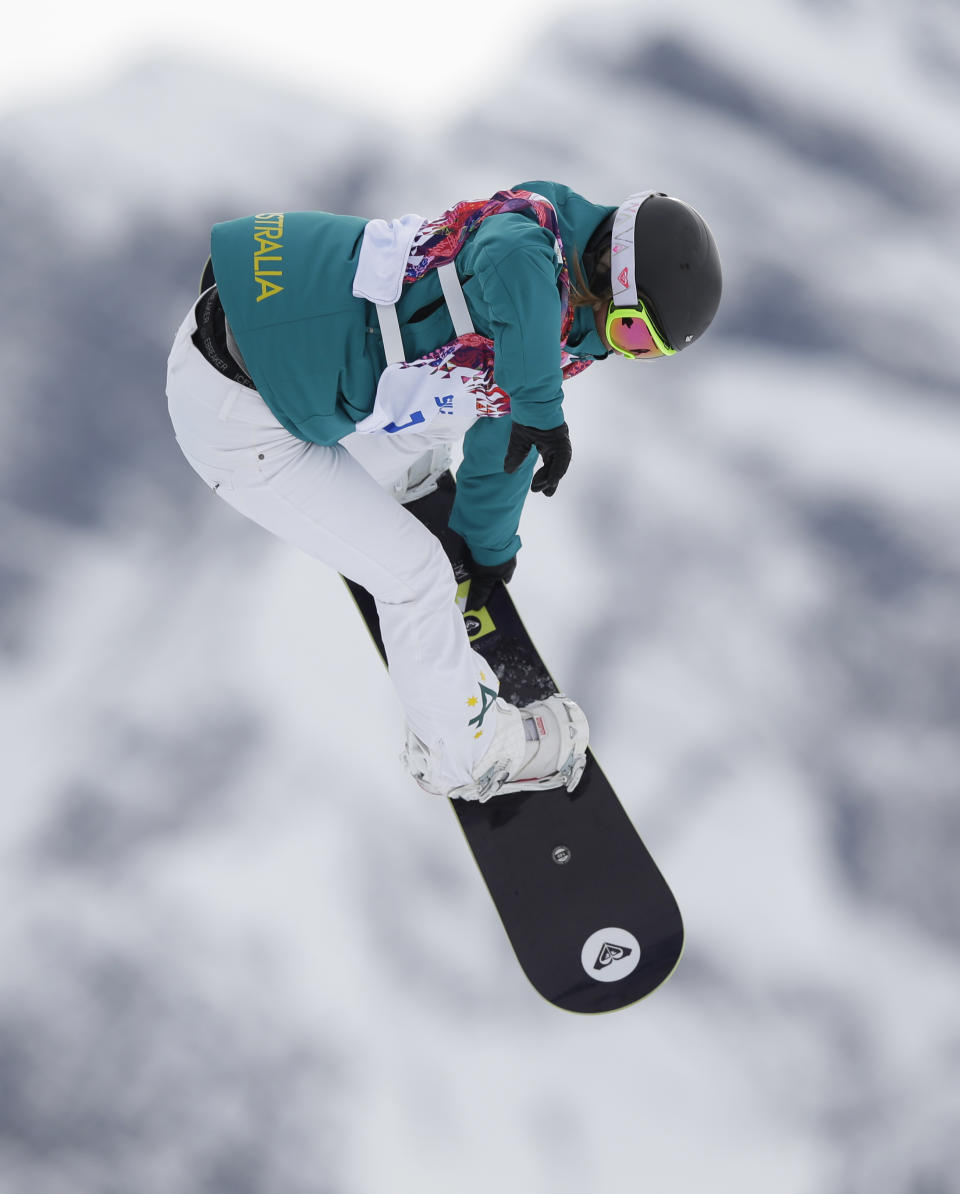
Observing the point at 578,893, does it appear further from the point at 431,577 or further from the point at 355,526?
the point at 355,526

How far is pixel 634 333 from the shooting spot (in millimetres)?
2164

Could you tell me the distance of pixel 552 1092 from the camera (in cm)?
323

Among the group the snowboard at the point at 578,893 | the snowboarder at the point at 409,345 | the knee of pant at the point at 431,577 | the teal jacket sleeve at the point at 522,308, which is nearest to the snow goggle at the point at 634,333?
the snowboarder at the point at 409,345

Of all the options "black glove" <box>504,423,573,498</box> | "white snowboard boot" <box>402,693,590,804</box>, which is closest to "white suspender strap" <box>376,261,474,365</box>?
"black glove" <box>504,423,573,498</box>

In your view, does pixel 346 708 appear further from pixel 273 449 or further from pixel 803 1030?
pixel 803 1030

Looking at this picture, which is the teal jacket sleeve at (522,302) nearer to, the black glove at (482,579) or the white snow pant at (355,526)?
the white snow pant at (355,526)

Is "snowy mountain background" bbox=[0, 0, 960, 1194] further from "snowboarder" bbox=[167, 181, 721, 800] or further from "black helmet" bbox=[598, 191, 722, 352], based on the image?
"black helmet" bbox=[598, 191, 722, 352]

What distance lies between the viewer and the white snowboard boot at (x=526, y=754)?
2.81m

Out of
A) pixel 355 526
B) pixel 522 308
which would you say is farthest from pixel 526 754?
pixel 522 308

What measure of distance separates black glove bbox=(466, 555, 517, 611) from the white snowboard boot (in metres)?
0.35

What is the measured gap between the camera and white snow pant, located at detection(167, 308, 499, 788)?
7.74 ft

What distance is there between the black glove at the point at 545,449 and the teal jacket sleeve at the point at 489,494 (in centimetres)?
44

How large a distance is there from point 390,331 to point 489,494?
775mm

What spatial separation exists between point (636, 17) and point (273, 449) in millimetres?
3461
